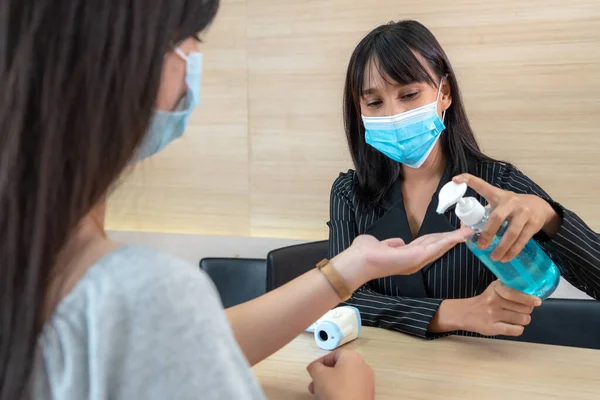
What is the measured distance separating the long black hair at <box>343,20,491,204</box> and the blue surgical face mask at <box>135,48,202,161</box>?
37.9 inches

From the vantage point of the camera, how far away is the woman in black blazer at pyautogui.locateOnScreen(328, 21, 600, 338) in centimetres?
135

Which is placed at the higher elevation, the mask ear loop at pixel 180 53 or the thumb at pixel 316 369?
the mask ear loop at pixel 180 53

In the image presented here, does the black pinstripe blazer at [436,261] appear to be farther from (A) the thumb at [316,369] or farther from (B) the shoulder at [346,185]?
(A) the thumb at [316,369]

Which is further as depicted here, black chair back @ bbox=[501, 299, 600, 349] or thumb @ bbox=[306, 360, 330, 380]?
black chair back @ bbox=[501, 299, 600, 349]

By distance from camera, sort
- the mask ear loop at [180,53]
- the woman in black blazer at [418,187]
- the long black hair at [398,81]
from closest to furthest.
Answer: the mask ear loop at [180,53] < the woman in black blazer at [418,187] < the long black hair at [398,81]

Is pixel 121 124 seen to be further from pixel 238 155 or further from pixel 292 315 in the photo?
pixel 238 155

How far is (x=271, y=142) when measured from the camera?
2557 mm

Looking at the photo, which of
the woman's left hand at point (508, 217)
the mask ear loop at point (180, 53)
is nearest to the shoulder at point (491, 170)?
the woman's left hand at point (508, 217)

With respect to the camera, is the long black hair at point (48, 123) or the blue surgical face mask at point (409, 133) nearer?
the long black hair at point (48, 123)

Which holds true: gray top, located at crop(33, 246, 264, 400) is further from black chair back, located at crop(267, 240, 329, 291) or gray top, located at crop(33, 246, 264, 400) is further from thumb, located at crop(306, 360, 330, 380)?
black chair back, located at crop(267, 240, 329, 291)

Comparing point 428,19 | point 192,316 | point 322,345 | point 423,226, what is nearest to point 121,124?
point 192,316

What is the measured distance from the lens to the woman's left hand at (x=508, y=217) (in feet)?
3.61

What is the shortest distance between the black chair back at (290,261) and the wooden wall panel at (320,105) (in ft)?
1.28

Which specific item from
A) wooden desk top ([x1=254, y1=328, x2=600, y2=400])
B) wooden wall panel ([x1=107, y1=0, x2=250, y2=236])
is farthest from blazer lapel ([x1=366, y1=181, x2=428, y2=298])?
wooden wall panel ([x1=107, y1=0, x2=250, y2=236])
